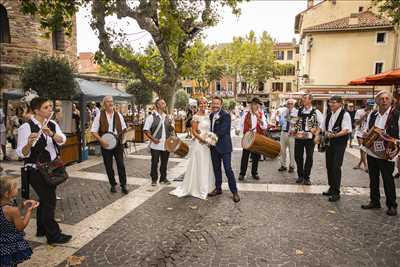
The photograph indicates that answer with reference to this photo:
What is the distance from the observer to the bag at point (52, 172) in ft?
12.3

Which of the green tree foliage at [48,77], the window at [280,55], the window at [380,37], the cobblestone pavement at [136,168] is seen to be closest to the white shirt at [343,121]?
the cobblestone pavement at [136,168]

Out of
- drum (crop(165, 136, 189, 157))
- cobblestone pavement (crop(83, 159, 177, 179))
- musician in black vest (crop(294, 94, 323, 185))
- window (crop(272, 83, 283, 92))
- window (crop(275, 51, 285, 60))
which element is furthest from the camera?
window (crop(275, 51, 285, 60))

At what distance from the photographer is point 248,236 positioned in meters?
4.19

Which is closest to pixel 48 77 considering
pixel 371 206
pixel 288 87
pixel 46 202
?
pixel 46 202

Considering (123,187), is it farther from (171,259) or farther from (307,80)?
(307,80)

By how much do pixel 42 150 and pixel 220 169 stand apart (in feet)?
10.7

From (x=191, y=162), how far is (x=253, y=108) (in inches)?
95.1

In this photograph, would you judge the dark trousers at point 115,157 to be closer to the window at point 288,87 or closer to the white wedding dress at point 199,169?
the white wedding dress at point 199,169

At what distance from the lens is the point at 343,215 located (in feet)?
16.3

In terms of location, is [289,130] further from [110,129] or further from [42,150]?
[42,150]

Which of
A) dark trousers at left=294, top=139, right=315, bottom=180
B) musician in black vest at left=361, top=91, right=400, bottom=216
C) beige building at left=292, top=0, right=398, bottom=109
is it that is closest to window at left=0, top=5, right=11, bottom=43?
dark trousers at left=294, top=139, right=315, bottom=180

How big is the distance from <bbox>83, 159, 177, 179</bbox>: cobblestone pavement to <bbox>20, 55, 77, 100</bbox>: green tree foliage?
123 inches

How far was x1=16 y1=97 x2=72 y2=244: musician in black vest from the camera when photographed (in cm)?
367

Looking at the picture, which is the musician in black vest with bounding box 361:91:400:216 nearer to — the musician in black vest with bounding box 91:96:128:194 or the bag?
the musician in black vest with bounding box 91:96:128:194
